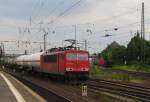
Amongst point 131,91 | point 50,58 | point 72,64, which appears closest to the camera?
point 131,91

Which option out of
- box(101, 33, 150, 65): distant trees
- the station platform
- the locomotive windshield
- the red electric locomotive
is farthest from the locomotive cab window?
box(101, 33, 150, 65): distant trees

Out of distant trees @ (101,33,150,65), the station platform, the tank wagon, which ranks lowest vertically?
the station platform

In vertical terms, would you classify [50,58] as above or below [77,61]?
above

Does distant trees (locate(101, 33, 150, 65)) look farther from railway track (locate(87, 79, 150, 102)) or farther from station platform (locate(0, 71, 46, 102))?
station platform (locate(0, 71, 46, 102))

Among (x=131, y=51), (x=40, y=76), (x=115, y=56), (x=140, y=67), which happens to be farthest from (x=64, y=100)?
(x=115, y=56)

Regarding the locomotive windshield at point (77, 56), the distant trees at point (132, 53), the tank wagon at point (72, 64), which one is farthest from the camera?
the distant trees at point (132, 53)

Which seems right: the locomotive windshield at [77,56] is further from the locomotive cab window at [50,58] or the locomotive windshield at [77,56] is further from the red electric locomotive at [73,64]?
the locomotive cab window at [50,58]

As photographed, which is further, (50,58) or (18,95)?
(50,58)

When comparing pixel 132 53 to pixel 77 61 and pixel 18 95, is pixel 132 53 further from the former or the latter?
pixel 18 95

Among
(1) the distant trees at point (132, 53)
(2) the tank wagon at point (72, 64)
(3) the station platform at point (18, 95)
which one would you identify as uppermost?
(1) the distant trees at point (132, 53)

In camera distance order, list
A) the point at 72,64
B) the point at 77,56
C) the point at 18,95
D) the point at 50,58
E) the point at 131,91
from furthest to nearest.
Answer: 1. the point at 50,58
2. the point at 77,56
3. the point at 72,64
4. the point at 131,91
5. the point at 18,95

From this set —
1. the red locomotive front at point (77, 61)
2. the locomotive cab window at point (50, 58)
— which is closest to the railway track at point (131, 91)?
the red locomotive front at point (77, 61)

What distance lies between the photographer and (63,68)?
121 feet

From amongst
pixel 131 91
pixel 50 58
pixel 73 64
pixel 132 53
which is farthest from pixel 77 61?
pixel 132 53
